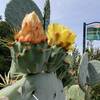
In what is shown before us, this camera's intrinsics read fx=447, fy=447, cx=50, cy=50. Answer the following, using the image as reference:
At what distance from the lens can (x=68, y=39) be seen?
6.14ft

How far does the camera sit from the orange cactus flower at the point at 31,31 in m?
1.68

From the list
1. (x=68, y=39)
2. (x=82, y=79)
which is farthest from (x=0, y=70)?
(x=68, y=39)

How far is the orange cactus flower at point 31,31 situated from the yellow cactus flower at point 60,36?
142 millimetres

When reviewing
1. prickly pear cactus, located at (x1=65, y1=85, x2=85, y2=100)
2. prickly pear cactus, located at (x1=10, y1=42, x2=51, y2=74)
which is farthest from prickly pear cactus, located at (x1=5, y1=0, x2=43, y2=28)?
prickly pear cactus, located at (x1=65, y1=85, x2=85, y2=100)

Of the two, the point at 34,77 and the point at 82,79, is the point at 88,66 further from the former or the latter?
the point at 34,77

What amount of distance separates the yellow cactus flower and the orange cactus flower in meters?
0.14

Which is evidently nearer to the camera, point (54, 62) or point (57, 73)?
point (54, 62)

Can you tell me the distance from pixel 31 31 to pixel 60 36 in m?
0.21

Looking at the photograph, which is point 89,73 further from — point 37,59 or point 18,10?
point 37,59

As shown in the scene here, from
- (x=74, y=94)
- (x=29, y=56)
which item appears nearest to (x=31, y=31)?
(x=29, y=56)

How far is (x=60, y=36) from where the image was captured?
1.86 metres

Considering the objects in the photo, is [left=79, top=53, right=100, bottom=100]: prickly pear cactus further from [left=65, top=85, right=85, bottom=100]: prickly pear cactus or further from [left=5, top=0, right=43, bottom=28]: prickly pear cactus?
[left=5, top=0, right=43, bottom=28]: prickly pear cactus

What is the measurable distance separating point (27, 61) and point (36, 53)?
0.05m

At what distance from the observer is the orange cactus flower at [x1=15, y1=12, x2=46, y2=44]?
1.68m
